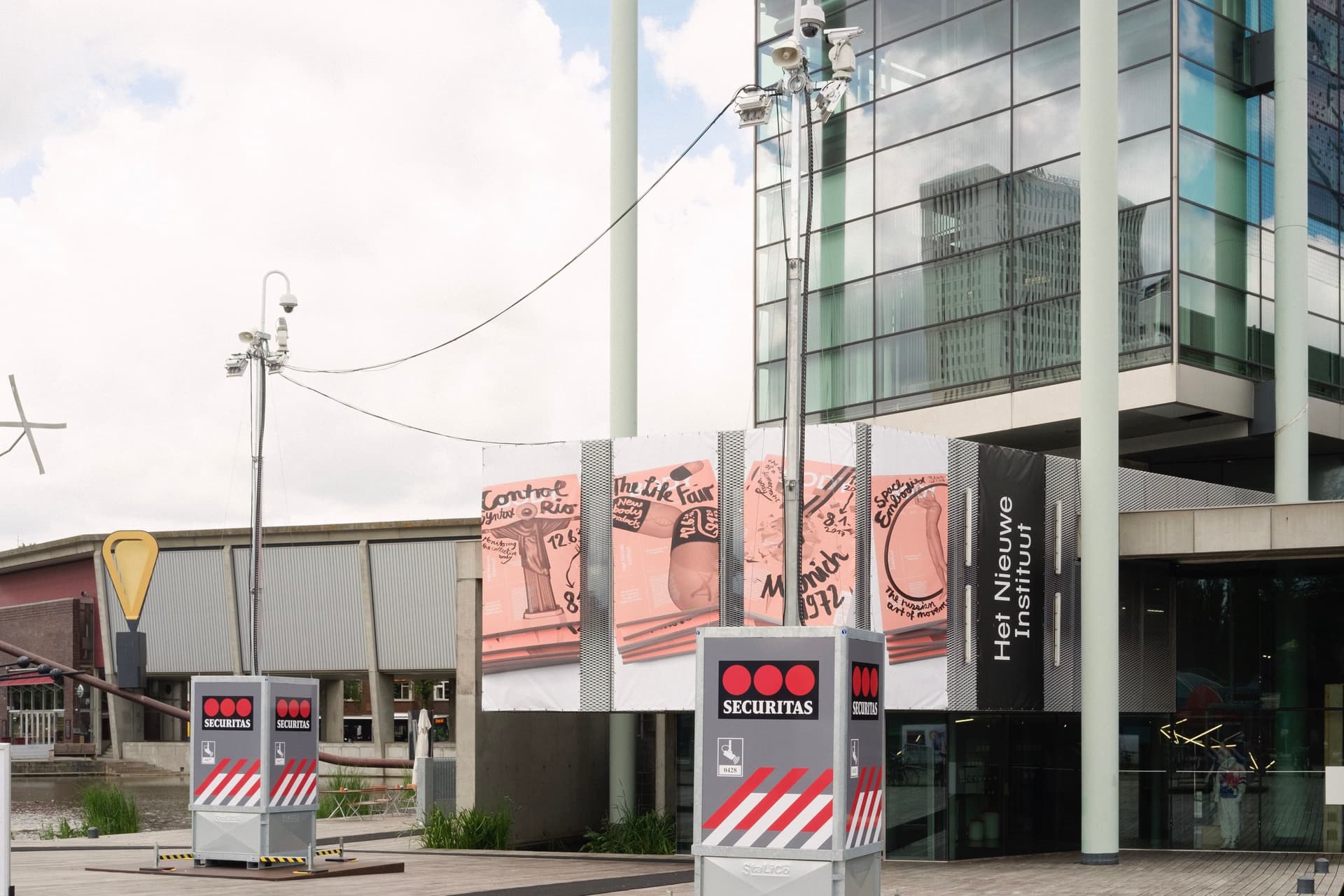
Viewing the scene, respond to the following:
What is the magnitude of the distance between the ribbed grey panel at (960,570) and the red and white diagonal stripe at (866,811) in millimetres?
9137

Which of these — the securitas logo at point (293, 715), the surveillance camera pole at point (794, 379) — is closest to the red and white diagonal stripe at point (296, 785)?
the securitas logo at point (293, 715)

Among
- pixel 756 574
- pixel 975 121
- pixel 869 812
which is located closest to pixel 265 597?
pixel 975 121

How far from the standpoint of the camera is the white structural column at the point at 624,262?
1122 inches

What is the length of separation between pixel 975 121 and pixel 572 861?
18252 mm

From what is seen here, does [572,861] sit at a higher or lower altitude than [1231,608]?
lower

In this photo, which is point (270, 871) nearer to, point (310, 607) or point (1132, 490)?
point (1132, 490)

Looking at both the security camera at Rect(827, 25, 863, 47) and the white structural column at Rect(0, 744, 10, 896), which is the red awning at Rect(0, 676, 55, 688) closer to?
the white structural column at Rect(0, 744, 10, 896)

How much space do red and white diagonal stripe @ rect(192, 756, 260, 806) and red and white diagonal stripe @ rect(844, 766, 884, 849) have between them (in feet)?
33.5

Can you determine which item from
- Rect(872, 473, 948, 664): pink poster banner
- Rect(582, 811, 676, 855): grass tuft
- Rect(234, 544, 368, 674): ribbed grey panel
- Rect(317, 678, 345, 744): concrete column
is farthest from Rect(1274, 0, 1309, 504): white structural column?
Rect(317, 678, 345, 744): concrete column

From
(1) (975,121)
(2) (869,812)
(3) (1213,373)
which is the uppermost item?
(1) (975,121)

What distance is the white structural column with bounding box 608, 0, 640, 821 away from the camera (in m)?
28.5

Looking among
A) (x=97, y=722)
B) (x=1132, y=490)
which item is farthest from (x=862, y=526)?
(x=97, y=722)

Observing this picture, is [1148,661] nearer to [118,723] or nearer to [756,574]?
[756,574]

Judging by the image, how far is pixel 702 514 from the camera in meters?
23.5
